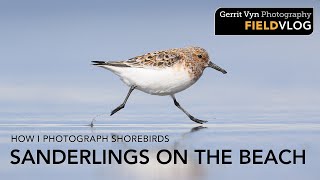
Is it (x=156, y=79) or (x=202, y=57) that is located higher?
(x=202, y=57)

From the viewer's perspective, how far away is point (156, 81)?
1002cm

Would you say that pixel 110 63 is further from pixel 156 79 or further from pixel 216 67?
pixel 216 67

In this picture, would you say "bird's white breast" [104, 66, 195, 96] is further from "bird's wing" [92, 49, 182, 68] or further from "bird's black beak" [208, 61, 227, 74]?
"bird's black beak" [208, 61, 227, 74]

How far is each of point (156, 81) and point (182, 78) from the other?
263mm

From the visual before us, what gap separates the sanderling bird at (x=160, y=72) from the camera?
10.0 metres

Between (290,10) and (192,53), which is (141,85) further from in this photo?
(290,10)

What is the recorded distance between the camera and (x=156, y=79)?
395 inches

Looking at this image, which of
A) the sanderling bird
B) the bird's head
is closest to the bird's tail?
the sanderling bird

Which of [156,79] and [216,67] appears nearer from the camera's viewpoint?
[156,79]

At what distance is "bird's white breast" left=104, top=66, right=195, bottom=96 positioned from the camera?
1001 cm

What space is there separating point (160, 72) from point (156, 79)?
10cm

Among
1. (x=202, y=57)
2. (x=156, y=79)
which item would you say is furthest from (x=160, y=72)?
(x=202, y=57)

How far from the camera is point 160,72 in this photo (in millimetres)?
10094

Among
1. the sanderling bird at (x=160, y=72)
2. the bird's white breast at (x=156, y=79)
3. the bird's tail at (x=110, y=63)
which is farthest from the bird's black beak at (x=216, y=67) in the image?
the bird's tail at (x=110, y=63)
